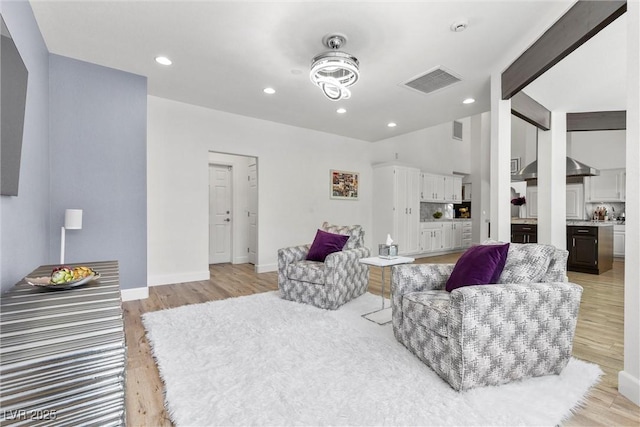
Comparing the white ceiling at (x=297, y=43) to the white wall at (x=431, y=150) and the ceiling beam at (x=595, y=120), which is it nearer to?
the ceiling beam at (x=595, y=120)

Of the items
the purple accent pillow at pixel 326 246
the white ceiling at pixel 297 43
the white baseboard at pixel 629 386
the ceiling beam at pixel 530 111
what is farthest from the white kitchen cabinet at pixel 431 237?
the white baseboard at pixel 629 386

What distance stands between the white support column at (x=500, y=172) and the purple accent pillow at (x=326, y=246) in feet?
5.37

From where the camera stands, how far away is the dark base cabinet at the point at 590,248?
196 inches

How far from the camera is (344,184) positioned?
6359 millimetres

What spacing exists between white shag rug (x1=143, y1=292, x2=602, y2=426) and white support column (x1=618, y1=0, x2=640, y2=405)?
222 millimetres

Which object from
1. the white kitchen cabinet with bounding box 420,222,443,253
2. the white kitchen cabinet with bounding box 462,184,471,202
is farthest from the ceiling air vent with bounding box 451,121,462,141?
the white kitchen cabinet with bounding box 420,222,443,253

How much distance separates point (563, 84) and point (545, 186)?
1604mm

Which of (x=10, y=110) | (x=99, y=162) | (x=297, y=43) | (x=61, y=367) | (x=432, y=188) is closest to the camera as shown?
(x=61, y=367)

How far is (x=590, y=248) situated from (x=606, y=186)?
8.78 feet

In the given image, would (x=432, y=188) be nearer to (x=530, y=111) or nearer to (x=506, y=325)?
(x=530, y=111)

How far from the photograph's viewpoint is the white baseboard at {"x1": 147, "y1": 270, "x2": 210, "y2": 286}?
13.8ft

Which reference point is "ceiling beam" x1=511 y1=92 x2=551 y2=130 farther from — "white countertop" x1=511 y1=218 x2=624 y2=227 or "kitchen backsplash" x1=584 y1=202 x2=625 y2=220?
"kitchen backsplash" x1=584 y1=202 x2=625 y2=220

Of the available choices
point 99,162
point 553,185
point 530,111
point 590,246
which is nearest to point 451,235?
point 590,246

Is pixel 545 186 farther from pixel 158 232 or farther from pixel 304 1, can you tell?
pixel 158 232
